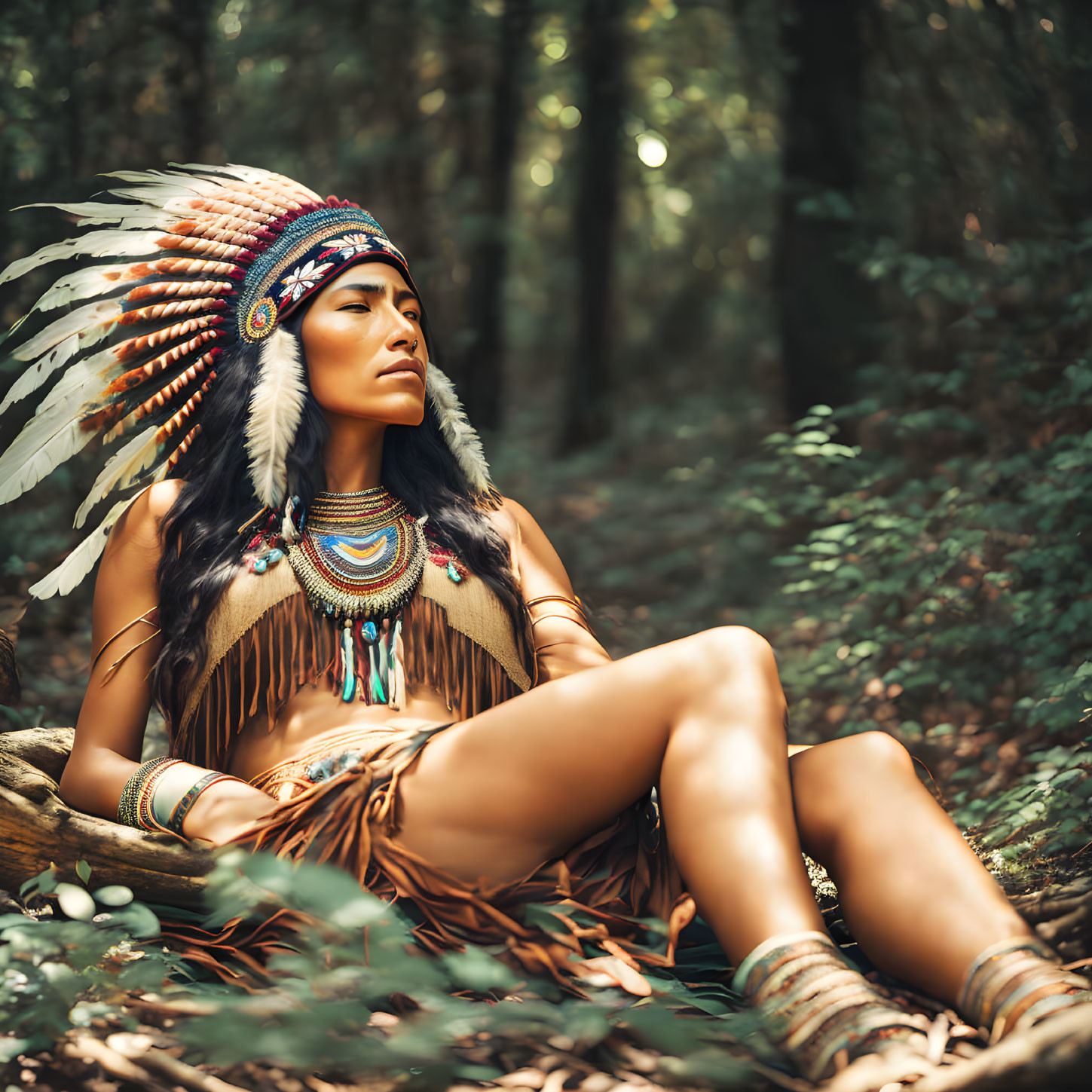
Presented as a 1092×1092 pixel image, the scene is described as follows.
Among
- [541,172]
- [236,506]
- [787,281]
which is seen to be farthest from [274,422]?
[541,172]

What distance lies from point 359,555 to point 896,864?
1.30 meters

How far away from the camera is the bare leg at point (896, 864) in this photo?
6.02ft

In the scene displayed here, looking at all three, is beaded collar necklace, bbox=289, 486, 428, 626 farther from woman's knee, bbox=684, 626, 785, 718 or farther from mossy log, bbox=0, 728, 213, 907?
woman's knee, bbox=684, 626, 785, 718

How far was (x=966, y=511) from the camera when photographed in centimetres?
442

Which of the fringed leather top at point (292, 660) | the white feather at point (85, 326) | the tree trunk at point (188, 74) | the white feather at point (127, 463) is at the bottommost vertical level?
the fringed leather top at point (292, 660)

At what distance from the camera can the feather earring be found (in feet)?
8.29

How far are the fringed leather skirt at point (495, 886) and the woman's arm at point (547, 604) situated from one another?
460 mm

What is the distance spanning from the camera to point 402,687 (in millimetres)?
2479

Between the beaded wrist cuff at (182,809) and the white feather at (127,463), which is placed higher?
the white feather at (127,463)

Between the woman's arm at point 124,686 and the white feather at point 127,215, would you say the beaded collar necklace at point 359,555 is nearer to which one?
the woman's arm at point 124,686

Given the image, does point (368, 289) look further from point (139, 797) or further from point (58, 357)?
point (139, 797)

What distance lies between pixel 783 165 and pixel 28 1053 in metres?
7.22

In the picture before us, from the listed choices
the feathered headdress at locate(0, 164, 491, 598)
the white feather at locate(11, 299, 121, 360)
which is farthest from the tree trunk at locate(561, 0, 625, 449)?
the white feather at locate(11, 299, 121, 360)

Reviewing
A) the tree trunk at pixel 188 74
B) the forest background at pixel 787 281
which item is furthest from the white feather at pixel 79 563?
the tree trunk at pixel 188 74
